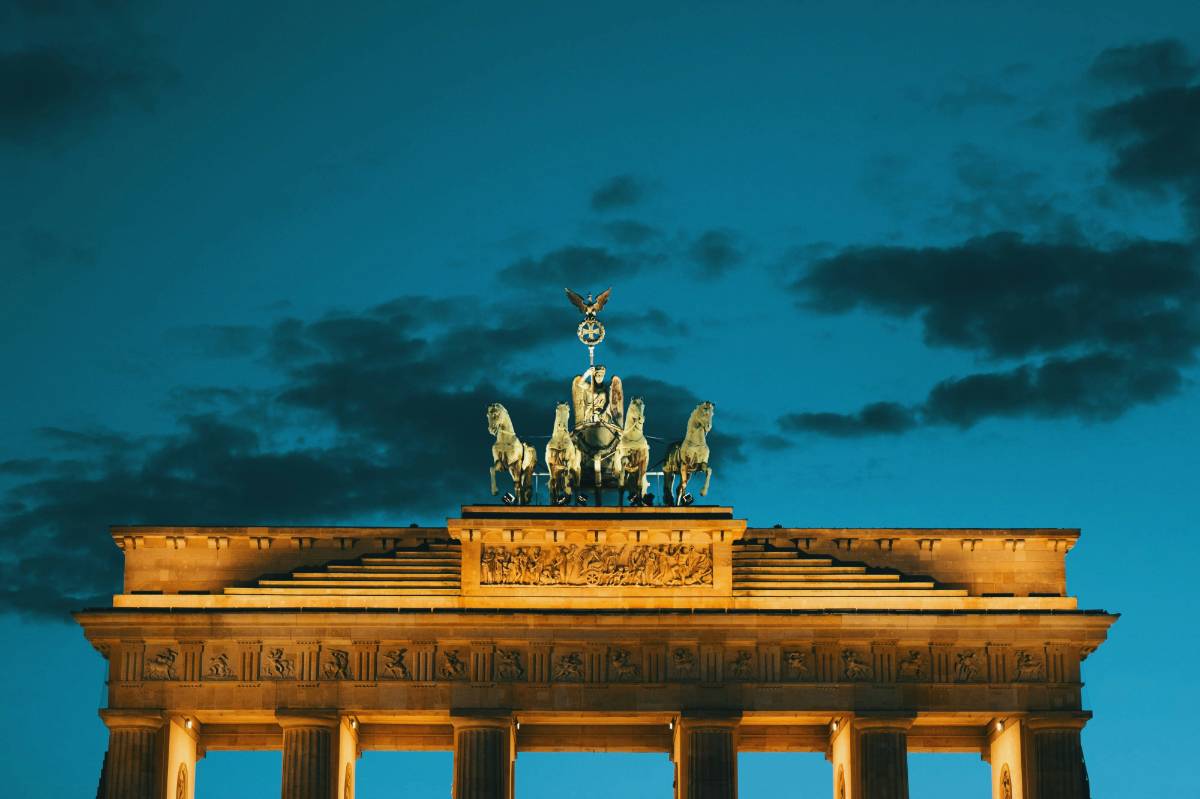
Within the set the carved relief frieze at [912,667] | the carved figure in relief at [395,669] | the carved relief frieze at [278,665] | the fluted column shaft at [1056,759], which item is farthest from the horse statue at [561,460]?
the fluted column shaft at [1056,759]

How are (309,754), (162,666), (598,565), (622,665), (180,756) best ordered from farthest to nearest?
(180,756) → (598,565) → (622,665) → (162,666) → (309,754)

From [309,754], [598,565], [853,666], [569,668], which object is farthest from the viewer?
[598,565]

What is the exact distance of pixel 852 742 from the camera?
82.9 m

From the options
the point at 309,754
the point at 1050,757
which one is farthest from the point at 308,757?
the point at 1050,757

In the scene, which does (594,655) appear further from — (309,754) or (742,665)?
(309,754)

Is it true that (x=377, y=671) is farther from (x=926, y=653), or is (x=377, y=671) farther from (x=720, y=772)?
(x=926, y=653)

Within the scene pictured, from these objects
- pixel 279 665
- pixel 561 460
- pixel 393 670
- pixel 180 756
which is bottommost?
pixel 180 756

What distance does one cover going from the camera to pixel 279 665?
82875 millimetres

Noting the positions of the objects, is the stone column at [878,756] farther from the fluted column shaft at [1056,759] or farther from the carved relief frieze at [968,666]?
the fluted column shaft at [1056,759]

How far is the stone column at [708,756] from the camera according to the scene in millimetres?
82188

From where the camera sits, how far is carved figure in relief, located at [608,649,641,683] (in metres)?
83.0

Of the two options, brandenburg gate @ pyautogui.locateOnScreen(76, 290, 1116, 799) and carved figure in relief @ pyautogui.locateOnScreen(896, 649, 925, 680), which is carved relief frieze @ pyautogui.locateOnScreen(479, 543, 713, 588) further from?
carved figure in relief @ pyautogui.locateOnScreen(896, 649, 925, 680)

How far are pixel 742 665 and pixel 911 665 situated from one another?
4.65 metres

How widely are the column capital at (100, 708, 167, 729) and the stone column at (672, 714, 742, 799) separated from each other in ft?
46.9
